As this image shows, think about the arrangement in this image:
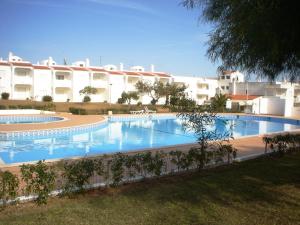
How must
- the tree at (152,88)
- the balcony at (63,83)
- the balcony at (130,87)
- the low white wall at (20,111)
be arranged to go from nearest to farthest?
the low white wall at (20,111) → the balcony at (63,83) → the tree at (152,88) → the balcony at (130,87)

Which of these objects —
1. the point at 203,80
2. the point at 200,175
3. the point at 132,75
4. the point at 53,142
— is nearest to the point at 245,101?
the point at 203,80

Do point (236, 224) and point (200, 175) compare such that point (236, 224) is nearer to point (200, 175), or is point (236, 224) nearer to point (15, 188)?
point (200, 175)

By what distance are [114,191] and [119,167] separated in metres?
0.66

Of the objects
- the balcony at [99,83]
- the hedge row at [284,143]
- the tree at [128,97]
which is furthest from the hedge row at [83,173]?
the balcony at [99,83]

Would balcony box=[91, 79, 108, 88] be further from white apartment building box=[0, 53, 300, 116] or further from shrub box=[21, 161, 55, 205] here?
shrub box=[21, 161, 55, 205]

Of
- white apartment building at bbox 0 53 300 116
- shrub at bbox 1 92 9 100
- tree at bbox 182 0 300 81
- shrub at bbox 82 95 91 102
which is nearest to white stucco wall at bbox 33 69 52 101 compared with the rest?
white apartment building at bbox 0 53 300 116

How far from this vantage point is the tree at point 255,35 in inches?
193

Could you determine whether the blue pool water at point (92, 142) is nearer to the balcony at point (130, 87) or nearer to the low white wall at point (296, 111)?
the low white wall at point (296, 111)

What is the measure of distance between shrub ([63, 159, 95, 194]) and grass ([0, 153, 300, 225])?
9.5 inches

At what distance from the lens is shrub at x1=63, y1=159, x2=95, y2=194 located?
683 centimetres

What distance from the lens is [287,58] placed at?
631 cm

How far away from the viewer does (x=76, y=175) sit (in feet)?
22.6

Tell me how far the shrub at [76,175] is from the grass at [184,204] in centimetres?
24

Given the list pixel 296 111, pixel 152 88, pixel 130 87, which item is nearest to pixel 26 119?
pixel 152 88
